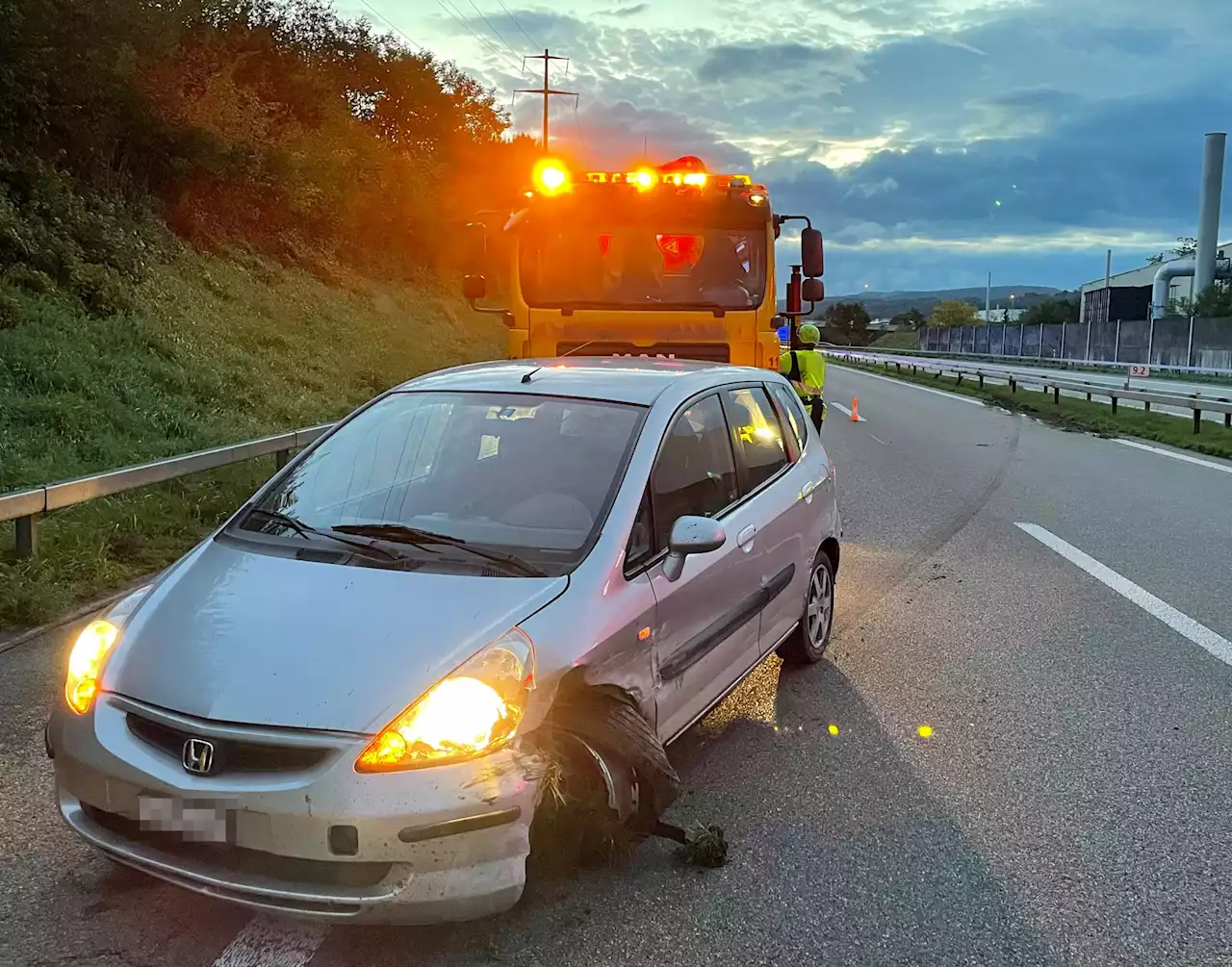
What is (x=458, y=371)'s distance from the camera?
5027 mm

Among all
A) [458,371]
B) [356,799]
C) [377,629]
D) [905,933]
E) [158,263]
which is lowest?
[905,933]

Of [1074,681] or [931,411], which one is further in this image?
[931,411]

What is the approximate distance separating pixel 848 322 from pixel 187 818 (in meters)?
131

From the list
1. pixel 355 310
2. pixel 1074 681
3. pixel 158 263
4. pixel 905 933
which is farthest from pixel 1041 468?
pixel 355 310

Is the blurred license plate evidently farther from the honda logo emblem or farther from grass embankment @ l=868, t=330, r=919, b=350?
grass embankment @ l=868, t=330, r=919, b=350

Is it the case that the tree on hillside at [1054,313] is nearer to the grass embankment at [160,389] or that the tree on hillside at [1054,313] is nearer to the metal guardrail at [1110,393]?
the metal guardrail at [1110,393]

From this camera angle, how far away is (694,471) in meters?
4.43

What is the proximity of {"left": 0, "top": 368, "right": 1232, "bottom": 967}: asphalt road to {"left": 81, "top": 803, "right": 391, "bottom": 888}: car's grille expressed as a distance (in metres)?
0.29

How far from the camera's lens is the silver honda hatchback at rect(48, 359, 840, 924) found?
281 cm

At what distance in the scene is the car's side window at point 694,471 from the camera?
13.4 feet

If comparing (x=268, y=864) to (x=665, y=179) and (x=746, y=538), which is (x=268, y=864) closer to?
(x=746, y=538)

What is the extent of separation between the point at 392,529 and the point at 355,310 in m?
26.1

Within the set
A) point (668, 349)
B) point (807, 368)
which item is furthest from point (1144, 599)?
point (807, 368)

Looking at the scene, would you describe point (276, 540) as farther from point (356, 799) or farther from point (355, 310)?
point (355, 310)
